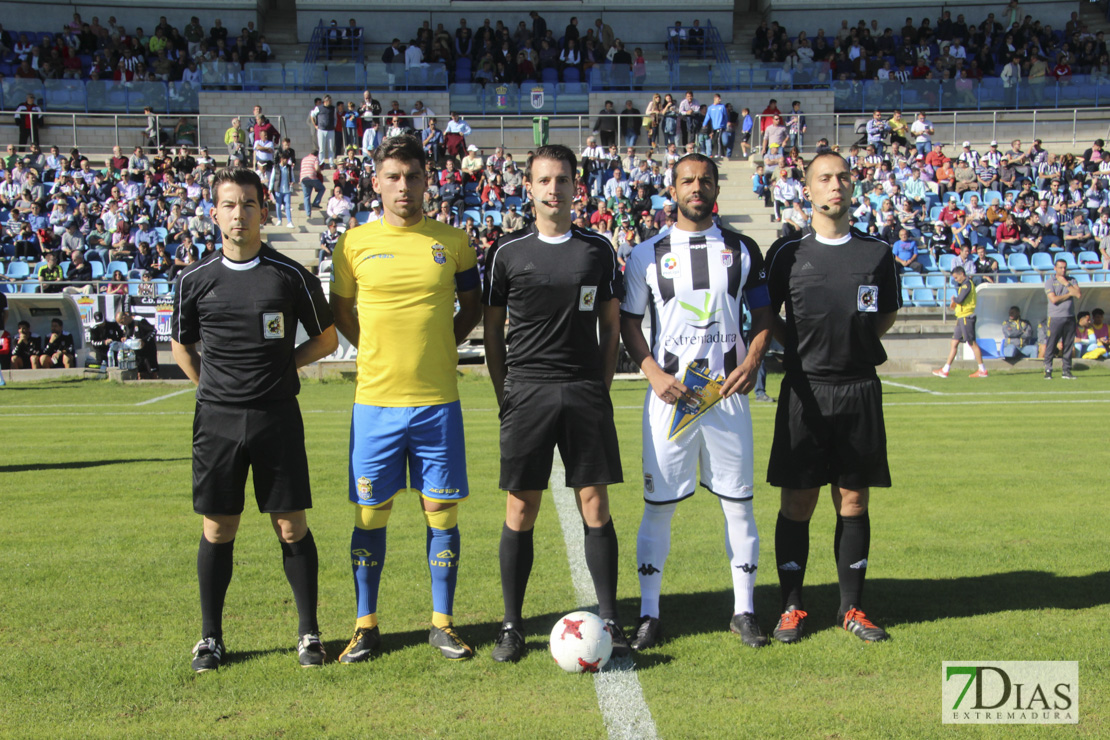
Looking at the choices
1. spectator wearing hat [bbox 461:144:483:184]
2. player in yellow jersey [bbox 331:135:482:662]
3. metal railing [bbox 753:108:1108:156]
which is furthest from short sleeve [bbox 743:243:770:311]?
metal railing [bbox 753:108:1108:156]

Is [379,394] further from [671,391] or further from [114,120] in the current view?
[114,120]

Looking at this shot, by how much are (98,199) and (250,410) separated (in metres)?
23.8

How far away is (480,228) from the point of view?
72.8ft

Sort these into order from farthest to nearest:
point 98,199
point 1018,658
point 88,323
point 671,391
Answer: point 98,199 < point 88,323 < point 671,391 < point 1018,658

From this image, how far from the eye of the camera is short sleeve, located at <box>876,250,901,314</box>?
467 cm

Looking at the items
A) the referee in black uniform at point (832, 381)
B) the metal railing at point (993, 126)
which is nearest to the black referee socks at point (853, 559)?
the referee in black uniform at point (832, 381)

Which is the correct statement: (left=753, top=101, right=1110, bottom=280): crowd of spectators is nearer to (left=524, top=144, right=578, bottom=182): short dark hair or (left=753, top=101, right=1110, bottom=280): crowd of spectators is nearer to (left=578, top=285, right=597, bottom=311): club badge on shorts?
(left=524, top=144, right=578, bottom=182): short dark hair

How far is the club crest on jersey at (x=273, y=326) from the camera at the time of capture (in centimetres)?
430

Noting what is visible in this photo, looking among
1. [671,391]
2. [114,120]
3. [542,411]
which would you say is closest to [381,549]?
[542,411]

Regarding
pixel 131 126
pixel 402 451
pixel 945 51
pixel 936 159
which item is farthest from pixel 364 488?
pixel 945 51

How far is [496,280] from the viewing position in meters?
4.49

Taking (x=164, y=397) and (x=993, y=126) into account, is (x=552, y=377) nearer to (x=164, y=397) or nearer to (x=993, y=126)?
(x=164, y=397)

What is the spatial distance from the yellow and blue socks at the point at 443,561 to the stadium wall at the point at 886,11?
35394 mm

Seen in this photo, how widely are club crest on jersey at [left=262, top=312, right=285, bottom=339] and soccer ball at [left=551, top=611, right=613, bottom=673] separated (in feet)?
6.20
